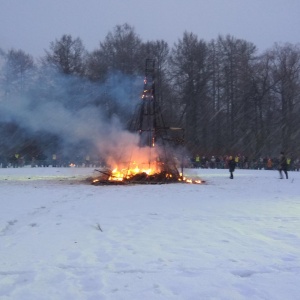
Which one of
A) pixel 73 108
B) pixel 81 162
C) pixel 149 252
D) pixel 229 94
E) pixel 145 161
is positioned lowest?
pixel 149 252

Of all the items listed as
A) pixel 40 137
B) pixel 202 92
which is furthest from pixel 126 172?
pixel 202 92

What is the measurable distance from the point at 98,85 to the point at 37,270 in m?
30.9

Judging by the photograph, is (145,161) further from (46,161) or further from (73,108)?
(46,161)

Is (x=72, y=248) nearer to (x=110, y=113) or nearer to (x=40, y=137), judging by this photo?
(x=110, y=113)

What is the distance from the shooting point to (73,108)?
2995 centimetres

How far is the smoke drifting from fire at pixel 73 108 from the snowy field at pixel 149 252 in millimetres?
15561

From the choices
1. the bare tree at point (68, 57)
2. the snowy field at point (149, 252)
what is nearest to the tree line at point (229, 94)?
the bare tree at point (68, 57)

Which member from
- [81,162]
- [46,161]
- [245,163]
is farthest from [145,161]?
[46,161]

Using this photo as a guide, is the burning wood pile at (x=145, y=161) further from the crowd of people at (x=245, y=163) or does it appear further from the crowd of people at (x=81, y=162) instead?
the crowd of people at (x=81, y=162)

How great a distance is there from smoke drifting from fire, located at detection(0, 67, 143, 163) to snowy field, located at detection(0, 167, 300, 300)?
15561 mm

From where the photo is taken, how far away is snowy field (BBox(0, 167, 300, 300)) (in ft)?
17.9

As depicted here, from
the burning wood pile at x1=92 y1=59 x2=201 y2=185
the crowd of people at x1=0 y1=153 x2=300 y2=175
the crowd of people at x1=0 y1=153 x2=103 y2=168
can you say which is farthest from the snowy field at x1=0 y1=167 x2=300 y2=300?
the crowd of people at x1=0 y1=153 x2=103 y2=168

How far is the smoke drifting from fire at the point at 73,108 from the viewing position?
27891mm

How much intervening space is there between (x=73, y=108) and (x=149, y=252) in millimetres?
23711
